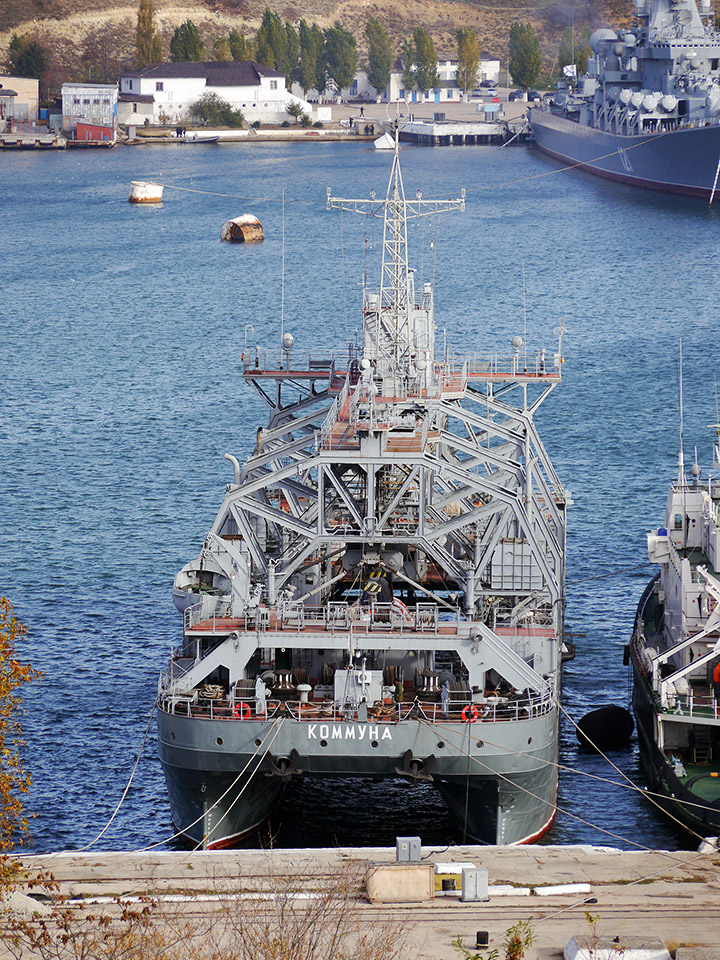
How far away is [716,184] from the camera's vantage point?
164375mm

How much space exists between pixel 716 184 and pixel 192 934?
14172cm

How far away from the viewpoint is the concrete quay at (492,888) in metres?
33.3

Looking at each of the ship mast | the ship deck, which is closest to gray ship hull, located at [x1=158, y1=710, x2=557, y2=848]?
the ship deck

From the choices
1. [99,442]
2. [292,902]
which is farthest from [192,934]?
[99,442]

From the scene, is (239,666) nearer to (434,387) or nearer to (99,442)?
(434,387)

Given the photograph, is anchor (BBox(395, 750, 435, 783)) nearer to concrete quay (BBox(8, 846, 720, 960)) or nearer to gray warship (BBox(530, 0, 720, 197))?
concrete quay (BBox(8, 846, 720, 960))

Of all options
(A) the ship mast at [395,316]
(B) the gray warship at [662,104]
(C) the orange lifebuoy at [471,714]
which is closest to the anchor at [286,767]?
(C) the orange lifebuoy at [471,714]

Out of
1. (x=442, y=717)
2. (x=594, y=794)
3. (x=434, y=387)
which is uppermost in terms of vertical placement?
(x=434, y=387)

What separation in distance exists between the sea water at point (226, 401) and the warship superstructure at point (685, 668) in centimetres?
147

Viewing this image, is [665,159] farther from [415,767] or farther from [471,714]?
[415,767]

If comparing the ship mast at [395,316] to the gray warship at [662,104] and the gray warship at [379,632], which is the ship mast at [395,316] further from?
the gray warship at [662,104]

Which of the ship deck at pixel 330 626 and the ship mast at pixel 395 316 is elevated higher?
the ship mast at pixel 395 316

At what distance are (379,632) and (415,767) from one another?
12.1 ft

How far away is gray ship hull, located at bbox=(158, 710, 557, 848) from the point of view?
4059 centimetres
